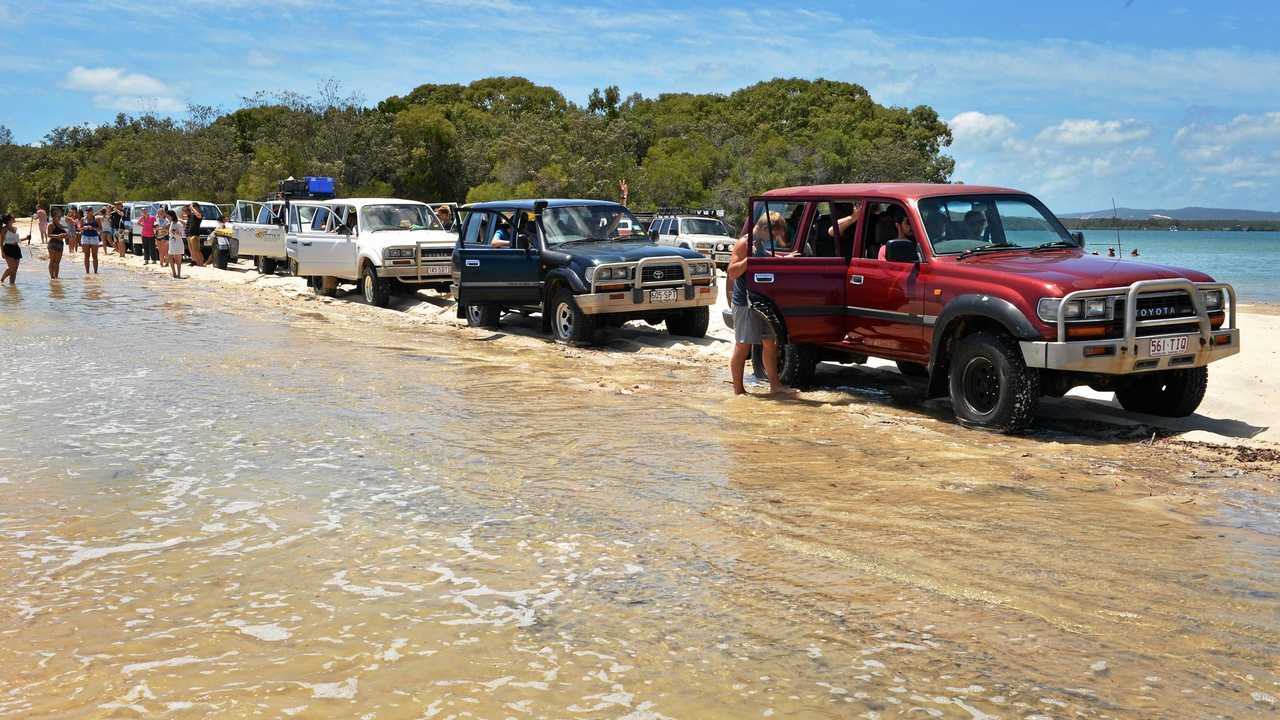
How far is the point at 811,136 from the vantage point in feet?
259

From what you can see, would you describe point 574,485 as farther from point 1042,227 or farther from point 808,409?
point 1042,227

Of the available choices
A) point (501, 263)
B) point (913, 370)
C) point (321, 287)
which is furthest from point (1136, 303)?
point (321, 287)

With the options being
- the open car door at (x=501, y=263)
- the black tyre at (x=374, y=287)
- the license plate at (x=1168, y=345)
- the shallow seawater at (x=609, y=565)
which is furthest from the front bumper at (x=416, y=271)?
the license plate at (x=1168, y=345)

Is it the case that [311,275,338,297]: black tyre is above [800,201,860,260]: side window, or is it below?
below

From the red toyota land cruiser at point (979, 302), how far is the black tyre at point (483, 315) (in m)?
6.28

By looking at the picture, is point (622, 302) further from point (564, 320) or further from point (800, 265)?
point (800, 265)

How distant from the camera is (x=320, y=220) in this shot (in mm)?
22688

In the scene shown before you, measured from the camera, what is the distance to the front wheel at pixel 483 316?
55.6 ft

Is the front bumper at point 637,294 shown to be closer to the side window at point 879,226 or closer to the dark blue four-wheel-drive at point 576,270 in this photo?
the dark blue four-wheel-drive at point 576,270

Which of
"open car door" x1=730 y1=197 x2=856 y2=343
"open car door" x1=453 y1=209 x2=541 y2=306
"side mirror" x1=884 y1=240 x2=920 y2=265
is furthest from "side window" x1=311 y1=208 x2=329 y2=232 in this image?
"side mirror" x1=884 y1=240 x2=920 y2=265

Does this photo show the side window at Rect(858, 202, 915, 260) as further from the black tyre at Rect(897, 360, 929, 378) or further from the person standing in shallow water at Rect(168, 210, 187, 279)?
the person standing in shallow water at Rect(168, 210, 187, 279)

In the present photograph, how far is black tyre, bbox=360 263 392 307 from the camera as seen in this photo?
2053 centimetres

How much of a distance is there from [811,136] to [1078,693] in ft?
253

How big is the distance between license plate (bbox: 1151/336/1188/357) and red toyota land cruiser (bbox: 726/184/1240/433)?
1cm
